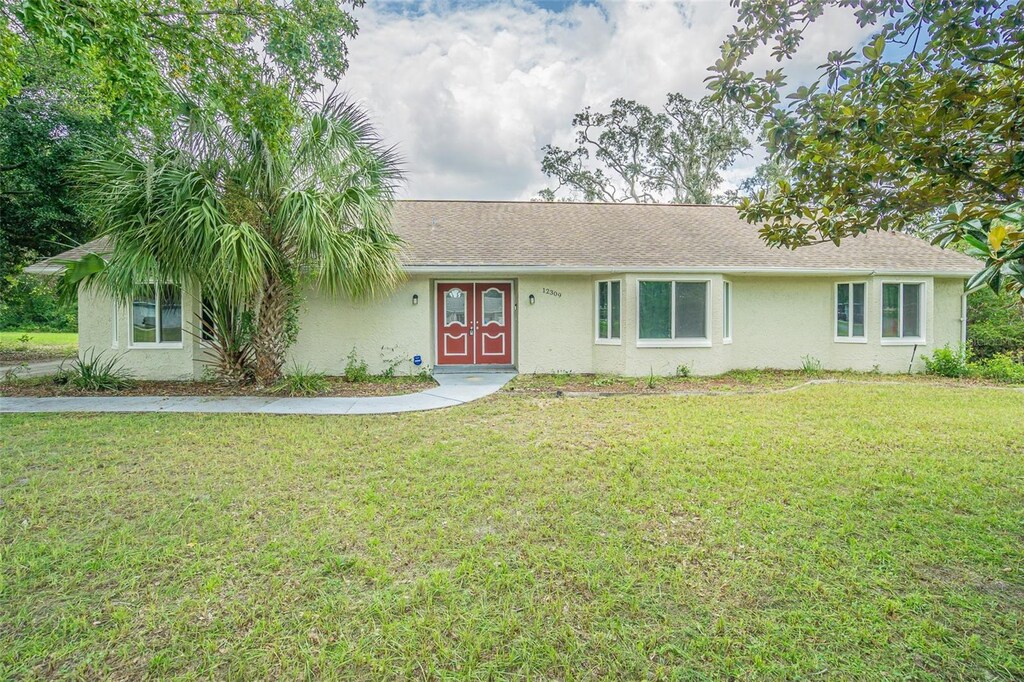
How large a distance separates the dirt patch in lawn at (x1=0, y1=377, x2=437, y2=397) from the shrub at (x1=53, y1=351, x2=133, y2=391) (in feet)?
0.41

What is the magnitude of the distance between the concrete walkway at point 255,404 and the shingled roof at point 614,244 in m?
2.99

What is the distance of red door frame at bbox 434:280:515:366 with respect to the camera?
1135cm

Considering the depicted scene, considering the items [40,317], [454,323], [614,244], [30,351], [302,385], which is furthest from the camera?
[40,317]

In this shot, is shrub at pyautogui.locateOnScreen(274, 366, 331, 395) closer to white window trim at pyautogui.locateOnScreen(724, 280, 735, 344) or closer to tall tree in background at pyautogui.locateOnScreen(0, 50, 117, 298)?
tall tree in background at pyautogui.locateOnScreen(0, 50, 117, 298)

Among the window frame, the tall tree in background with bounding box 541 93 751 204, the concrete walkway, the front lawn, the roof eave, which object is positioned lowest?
the concrete walkway

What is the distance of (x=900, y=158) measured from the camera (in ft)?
10.5

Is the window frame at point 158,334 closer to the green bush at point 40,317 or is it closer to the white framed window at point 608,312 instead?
the white framed window at point 608,312

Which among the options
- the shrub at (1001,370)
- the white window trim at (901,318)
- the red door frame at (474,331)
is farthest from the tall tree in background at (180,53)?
the shrub at (1001,370)

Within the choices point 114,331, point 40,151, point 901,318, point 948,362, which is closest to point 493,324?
point 114,331

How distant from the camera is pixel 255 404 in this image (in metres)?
7.92

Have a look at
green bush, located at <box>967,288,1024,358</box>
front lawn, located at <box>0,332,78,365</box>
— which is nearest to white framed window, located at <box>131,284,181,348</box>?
front lawn, located at <box>0,332,78,365</box>

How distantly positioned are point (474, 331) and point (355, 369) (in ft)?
9.81

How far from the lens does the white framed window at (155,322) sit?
32.6 feet

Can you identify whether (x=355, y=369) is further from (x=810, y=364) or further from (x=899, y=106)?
(x=810, y=364)
